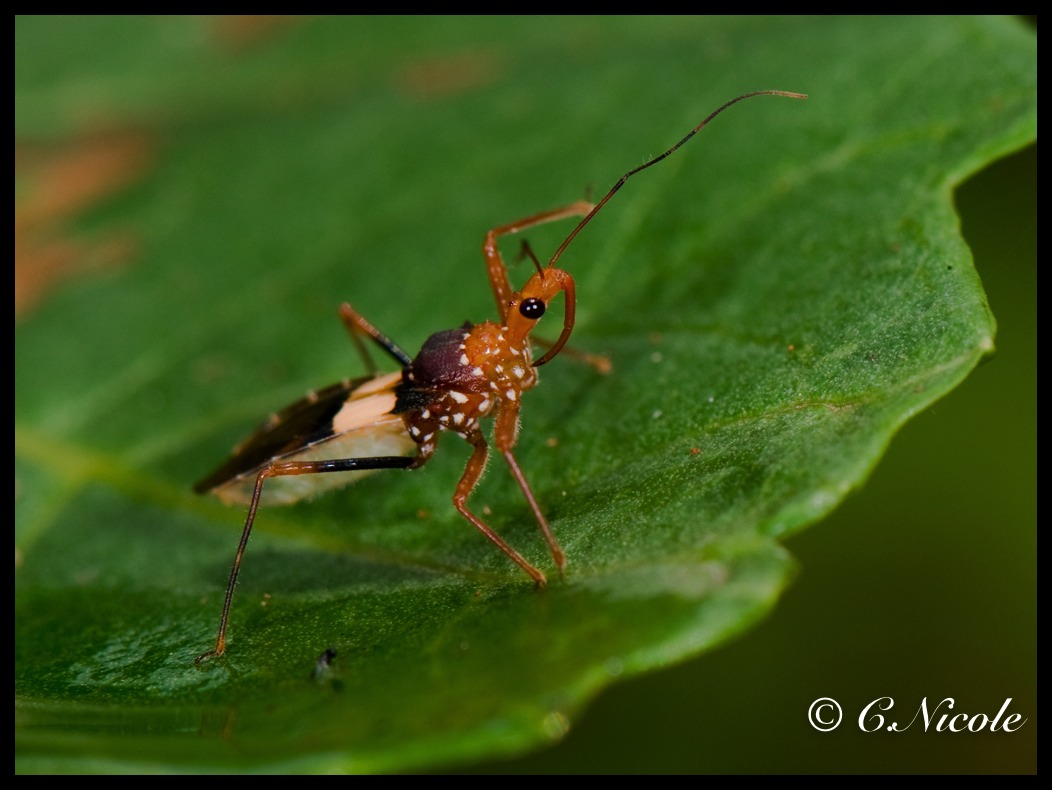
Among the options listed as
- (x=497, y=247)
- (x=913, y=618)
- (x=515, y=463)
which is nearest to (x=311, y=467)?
(x=515, y=463)

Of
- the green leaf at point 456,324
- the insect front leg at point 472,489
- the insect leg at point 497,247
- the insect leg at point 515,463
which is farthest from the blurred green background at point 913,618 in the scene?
the insect leg at point 497,247

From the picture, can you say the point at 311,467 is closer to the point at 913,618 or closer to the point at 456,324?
the point at 456,324

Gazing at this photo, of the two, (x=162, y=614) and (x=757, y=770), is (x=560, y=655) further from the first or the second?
(x=757, y=770)

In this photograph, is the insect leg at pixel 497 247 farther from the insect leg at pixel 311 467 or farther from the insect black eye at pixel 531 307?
the insect leg at pixel 311 467

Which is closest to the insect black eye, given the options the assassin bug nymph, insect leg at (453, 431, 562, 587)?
the assassin bug nymph

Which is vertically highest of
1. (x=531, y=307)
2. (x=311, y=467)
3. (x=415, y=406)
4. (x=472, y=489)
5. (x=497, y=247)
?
(x=497, y=247)
